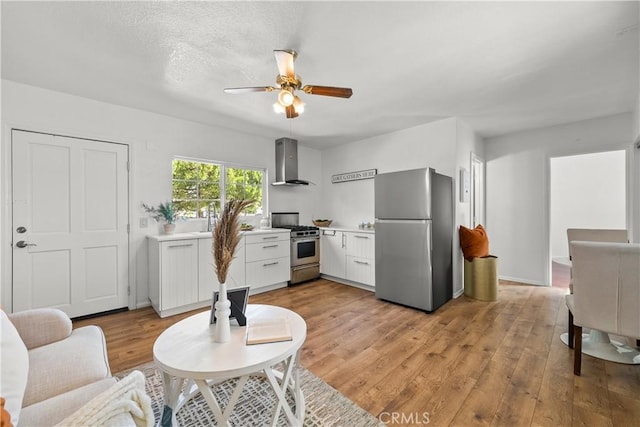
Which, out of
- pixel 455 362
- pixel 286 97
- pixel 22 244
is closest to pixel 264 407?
pixel 455 362

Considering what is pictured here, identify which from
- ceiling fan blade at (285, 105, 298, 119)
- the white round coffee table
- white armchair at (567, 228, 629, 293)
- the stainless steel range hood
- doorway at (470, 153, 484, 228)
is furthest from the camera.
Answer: the stainless steel range hood

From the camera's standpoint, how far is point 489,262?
133 inches

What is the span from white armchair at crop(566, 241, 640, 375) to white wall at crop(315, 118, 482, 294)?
1715 mm

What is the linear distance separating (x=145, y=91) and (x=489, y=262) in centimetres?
448

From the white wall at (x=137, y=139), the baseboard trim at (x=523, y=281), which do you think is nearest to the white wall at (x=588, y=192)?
the baseboard trim at (x=523, y=281)

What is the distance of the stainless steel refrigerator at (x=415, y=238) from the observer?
3.01 m

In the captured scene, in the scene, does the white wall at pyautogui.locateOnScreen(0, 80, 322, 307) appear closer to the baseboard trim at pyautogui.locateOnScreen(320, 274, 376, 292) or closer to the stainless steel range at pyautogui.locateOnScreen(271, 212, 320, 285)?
the stainless steel range at pyautogui.locateOnScreen(271, 212, 320, 285)

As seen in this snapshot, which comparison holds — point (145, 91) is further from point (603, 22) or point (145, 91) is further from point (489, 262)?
point (489, 262)

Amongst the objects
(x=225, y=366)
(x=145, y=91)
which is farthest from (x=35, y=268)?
(x=225, y=366)

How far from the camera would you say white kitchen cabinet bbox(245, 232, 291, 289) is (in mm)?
3656

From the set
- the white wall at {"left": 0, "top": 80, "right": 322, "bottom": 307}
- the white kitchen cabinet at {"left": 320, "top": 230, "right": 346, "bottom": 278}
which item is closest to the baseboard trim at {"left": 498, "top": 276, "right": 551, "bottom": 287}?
the white kitchen cabinet at {"left": 320, "top": 230, "right": 346, "bottom": 278}

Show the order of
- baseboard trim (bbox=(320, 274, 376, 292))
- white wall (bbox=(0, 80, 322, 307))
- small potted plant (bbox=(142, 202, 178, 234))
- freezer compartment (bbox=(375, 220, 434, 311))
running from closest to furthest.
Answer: white wall (bbox=(0, 80, 322, 307))
freezer compartment (bbox=(375, 220, 434, 311))
small potted plant (bbox=(142, 202, 178, 234))
baseboard trim (bbox=(320, 274, 376, 292))

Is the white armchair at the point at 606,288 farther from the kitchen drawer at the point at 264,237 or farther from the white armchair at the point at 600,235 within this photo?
the kitchen drawer at the point at 264,237

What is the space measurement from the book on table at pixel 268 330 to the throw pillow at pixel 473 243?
9.85 ft
